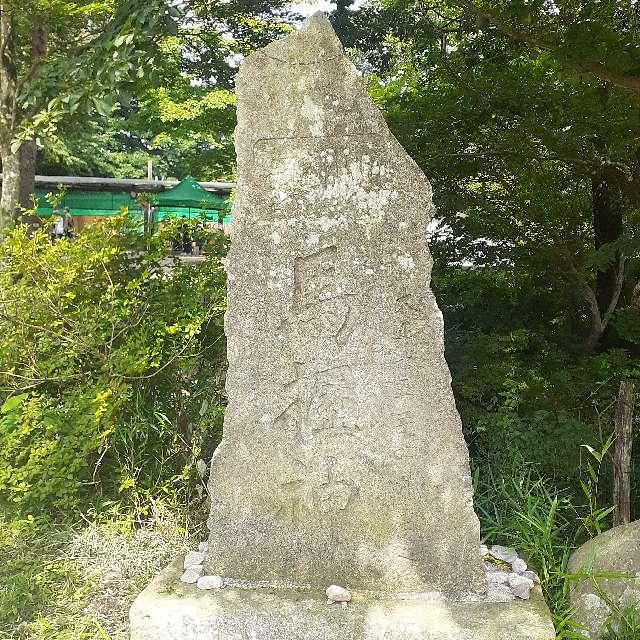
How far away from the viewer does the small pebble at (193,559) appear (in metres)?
2.70

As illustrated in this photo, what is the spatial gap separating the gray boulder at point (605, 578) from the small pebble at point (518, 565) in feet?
0.72

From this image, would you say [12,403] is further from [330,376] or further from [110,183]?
[110,183]

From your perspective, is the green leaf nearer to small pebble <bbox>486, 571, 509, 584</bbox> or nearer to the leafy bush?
the leafy bush

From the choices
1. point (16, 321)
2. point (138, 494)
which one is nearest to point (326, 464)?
point (138, 494)

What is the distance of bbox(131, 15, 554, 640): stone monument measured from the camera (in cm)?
246

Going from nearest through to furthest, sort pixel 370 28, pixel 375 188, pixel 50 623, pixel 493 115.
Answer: pixel 375 188 < pixel 50 623 < pixel 493 115 < pixel 370 28

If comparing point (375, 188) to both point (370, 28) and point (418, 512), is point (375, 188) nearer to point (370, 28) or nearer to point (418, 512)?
point (418, 512)

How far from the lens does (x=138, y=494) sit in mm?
3883

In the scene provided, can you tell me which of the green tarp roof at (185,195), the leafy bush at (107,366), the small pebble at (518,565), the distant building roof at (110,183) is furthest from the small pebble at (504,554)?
the distant building roof at (110,183)

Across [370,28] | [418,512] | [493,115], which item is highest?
[370,28]

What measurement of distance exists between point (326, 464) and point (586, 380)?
269cm

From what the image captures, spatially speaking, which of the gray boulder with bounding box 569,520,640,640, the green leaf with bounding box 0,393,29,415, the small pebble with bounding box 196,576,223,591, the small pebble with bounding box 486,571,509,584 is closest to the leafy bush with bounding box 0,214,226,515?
the green leaf with bounding box 0,393,29,415

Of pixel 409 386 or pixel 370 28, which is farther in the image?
pixel 370 28

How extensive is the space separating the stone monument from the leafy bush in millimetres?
1388
